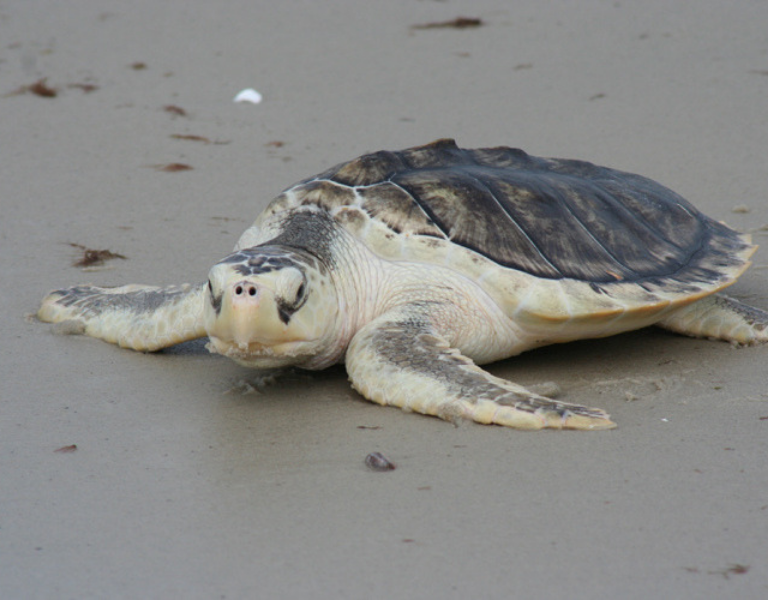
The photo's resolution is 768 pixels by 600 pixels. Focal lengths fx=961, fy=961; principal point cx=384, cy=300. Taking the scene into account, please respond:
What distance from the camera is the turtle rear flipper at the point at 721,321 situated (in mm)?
3176

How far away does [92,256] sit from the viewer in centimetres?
391

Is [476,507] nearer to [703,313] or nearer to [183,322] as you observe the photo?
[183,322]

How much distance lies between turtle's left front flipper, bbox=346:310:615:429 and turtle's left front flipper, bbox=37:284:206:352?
0.57 meters

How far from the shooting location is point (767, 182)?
14.4 feet

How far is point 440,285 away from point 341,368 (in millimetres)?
432

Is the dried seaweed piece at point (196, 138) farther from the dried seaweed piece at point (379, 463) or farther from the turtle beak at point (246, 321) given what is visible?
the dried seaweed piece at point (379, 463)

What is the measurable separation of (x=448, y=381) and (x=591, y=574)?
0.85 meters

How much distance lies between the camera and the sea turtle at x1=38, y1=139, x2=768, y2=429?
2562 mm

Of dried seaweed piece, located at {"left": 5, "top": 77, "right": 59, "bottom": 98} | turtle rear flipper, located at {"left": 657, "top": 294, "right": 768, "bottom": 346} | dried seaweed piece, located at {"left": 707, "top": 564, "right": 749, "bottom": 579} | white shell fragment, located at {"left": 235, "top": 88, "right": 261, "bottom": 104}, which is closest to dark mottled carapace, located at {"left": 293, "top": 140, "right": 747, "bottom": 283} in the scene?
turtle rear flipper, located at {"left": 657, "top": 294, "right": 768, "bottom": 346}

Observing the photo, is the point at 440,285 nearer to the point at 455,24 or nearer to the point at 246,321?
the point at 246,321

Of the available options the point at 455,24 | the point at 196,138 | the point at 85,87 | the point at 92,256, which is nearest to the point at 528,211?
the point at 92,256

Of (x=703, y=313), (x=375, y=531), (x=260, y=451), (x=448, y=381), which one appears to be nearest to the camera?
(x=375, y=531)

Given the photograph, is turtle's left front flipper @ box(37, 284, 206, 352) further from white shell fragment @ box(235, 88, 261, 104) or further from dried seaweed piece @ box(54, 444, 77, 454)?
white shell fragment @ box(235, 88, 261, 104)

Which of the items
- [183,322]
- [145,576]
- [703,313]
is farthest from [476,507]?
[703,313]
